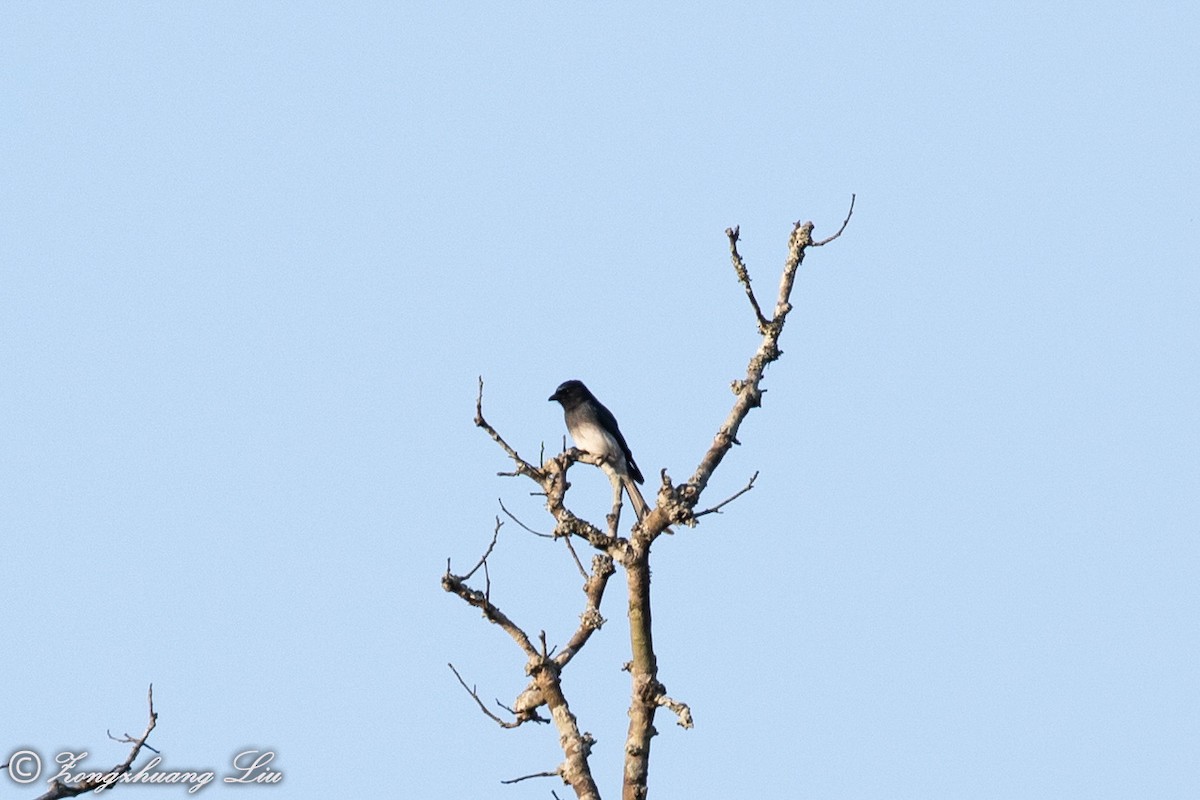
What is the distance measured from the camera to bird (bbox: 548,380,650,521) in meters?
14.8

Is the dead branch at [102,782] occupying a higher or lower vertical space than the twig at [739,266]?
lower

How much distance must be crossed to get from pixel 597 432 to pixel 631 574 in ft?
21.7

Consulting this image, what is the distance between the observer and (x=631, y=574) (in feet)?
28.7

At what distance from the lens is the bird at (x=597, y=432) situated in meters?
14.8

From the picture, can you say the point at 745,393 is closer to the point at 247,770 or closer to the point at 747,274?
the point at 747,274

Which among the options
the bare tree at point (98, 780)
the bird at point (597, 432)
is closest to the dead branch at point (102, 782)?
the bare tree at point (98, 780)

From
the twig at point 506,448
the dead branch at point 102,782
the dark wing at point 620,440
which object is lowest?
the dead branch at point 102,782

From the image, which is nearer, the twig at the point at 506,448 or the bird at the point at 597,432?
the twig at the point at 506,448

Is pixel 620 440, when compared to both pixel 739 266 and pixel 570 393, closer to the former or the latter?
pixel 570 393

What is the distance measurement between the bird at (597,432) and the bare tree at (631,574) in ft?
15.3

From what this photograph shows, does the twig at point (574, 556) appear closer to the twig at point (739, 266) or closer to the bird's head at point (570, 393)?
the twig at point (739, 266)

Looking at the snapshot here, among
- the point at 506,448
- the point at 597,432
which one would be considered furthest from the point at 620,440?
the point at 506,448

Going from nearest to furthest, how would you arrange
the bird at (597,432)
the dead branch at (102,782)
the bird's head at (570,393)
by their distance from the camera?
the dead branch at (102,782)
the bird at (597,432)
the bird's head at (570,393)

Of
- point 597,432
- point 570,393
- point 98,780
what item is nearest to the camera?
point 98,780
